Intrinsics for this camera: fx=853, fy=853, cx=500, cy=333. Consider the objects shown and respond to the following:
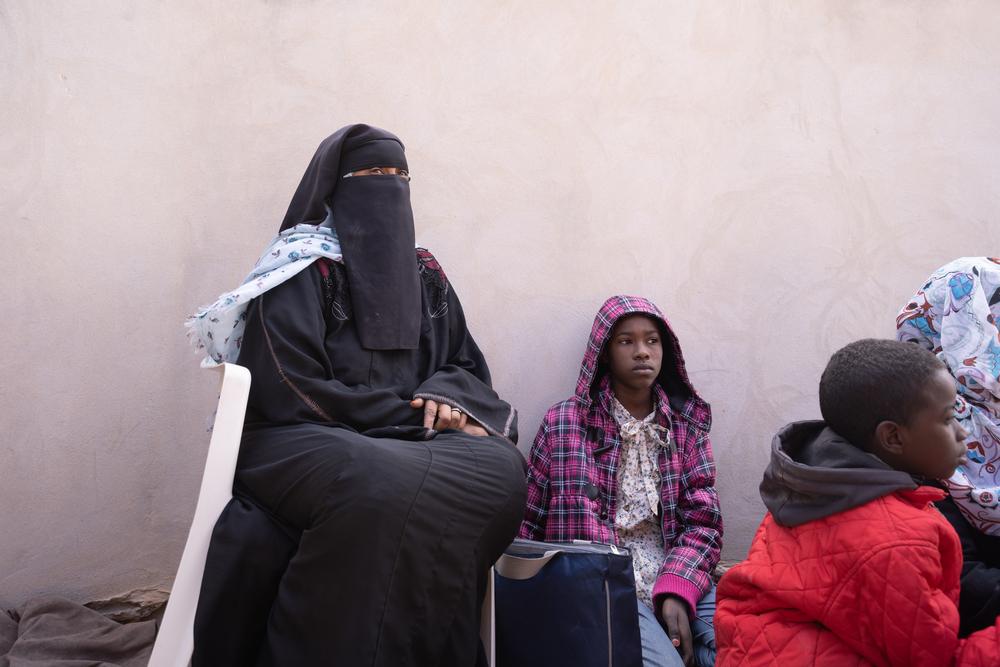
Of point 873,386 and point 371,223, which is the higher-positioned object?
point 371,223

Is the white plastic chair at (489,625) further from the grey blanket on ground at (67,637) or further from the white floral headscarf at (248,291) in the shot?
the grey blanket on ground at (67,637)

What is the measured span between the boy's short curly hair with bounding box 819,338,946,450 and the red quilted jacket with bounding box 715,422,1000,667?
0.17 feet

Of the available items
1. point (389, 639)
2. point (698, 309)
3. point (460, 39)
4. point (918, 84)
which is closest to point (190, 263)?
point (460, 39)

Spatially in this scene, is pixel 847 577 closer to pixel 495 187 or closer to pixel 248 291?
pixel 248 291

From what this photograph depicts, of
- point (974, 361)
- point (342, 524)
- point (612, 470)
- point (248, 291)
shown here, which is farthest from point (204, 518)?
point (974, 361)

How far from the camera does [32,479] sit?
279cm

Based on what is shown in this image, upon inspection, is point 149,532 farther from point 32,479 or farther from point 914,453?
point 914,453

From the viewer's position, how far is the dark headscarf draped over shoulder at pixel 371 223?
2547 millimetres

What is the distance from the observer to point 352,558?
1.95m

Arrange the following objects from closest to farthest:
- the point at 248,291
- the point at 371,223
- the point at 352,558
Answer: the point at 352,558 → the point at 248,291 → the point at 371,223

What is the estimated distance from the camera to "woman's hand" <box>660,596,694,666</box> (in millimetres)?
2465

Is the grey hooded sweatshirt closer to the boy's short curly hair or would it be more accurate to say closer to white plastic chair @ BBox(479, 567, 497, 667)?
the boy's short curly hair

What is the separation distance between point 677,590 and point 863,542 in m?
1.02

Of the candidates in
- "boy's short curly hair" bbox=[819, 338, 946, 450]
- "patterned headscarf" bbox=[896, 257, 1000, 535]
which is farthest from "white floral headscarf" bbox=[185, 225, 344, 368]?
"patterned headscarf" bbox=[896, 257, 1000, 535]
